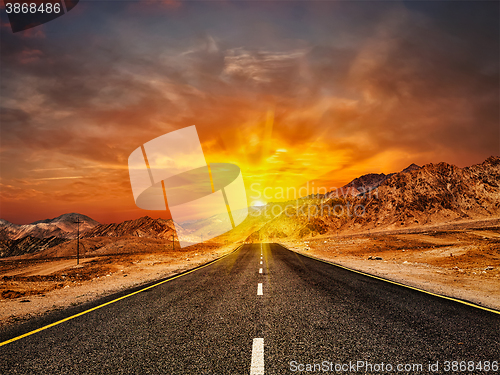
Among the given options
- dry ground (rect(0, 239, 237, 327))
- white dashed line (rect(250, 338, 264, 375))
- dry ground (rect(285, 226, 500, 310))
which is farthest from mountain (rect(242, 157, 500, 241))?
white dashed line (rect(250, 338, 264, 375))

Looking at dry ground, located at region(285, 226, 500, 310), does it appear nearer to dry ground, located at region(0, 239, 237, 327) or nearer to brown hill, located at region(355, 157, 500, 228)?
dry ground, located at region(0, 239, 237, 327)

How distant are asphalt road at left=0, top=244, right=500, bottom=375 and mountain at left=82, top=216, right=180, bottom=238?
145279 mm

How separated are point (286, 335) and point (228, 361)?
4.21ft

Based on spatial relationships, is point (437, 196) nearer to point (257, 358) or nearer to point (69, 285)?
point (69, 285)

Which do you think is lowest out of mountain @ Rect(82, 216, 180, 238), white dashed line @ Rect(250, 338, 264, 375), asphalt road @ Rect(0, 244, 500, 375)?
mountain @ Rect(82, 216, 180, 238)

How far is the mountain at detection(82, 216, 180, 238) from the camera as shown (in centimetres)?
14562

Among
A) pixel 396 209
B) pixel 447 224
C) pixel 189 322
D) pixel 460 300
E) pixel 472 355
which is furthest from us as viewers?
pixel 396 209

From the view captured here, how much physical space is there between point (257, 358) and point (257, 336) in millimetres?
837

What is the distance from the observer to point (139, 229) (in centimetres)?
15038

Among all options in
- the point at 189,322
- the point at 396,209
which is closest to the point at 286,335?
the point at 189,322

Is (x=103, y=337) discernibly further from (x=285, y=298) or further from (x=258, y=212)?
(x=258, y=212)

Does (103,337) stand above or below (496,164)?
below

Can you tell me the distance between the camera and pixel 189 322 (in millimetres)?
5211

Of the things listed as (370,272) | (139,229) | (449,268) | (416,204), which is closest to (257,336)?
(370,272)
